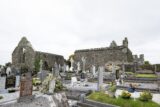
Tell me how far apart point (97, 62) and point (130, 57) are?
731 cm

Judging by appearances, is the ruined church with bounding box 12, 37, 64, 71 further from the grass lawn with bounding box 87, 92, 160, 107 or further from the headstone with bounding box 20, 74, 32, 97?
the grass lawn with bounding box 87, 92, 160, 107

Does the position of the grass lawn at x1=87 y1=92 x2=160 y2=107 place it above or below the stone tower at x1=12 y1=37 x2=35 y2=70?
below

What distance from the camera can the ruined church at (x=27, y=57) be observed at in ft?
115

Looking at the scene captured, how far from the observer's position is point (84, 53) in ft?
133

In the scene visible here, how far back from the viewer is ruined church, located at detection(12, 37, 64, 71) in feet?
115

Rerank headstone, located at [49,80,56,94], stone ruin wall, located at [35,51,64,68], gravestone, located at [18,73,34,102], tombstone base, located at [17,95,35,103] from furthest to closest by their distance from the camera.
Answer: stone ruin wall, located at [35,51,64,68] → headstone, located at [49,80,56,94] → gravestone, located at [18,73,34,102] → tombstone base, located at [17,95,35,103]

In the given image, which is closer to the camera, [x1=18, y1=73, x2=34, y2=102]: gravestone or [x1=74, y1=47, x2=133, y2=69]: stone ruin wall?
[x1=18, y1=73, x2=34, y2=102]: gravestone

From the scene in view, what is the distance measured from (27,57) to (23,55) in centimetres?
174

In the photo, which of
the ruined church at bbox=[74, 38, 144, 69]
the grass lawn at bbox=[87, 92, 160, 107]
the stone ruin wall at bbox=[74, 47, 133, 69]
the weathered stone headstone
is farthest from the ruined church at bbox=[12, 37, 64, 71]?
the grass lawn at bbox=[87, 92, 160, 107]

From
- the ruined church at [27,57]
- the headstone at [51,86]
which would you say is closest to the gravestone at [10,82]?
the headstone at [51,86]

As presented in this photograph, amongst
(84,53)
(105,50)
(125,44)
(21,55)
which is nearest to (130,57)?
(125,44)

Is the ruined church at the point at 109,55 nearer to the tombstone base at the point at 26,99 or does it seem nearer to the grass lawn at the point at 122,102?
the grass lawn at the point at 122,102

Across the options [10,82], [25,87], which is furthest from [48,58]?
[25,87]

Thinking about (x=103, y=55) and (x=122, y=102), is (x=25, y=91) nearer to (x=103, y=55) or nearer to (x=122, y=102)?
(x=122, y=102)
